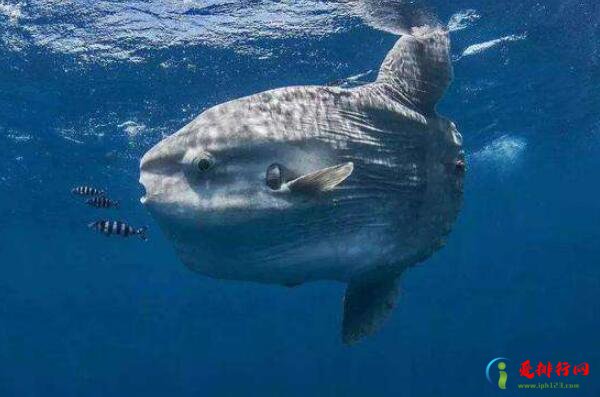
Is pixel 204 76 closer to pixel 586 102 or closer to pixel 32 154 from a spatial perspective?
pixel 32 154

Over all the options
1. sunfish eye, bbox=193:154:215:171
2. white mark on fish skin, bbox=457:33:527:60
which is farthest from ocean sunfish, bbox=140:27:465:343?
white mark on fish skin, bbox=457:33:527:60

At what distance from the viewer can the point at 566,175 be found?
3675 cm

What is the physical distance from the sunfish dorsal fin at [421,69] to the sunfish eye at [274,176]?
4.83ft

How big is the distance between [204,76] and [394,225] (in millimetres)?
11962

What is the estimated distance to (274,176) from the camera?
230cm

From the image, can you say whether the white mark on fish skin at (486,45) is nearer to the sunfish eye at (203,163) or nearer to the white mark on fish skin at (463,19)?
the white mark on fish skin at (463,19)

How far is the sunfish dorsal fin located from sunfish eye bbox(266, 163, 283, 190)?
1.47 metres

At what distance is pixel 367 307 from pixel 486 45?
12500mm

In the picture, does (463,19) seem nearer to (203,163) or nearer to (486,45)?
(486,45)

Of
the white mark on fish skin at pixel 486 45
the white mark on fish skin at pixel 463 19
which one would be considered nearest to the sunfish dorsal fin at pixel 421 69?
the white mark on fish skin at pixel 463 19

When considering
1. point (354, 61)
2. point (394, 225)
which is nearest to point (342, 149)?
point (394, 225)

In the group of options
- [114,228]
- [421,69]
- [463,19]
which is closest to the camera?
[421,69]

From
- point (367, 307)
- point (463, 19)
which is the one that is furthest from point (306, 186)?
point (463, 19)

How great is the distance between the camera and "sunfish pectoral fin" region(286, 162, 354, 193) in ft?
7.41
